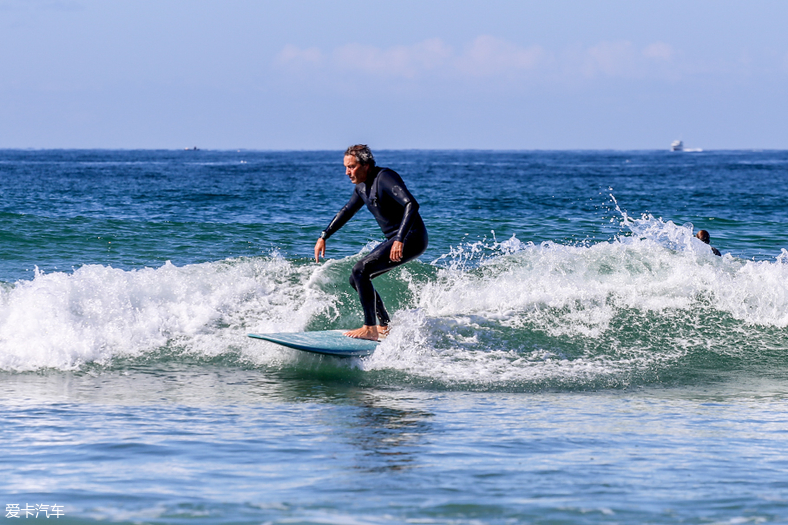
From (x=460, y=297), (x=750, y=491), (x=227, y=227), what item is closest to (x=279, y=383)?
(x=460, y=297)

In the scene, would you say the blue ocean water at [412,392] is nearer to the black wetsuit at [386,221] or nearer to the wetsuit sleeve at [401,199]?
the black wetsuit at [386,221]

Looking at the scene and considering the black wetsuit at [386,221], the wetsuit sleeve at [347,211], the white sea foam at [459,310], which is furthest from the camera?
the white sea foam at [459,310]

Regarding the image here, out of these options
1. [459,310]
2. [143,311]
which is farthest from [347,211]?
[143,311]

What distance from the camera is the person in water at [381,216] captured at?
7234 mm

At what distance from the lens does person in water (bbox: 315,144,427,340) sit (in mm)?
7234

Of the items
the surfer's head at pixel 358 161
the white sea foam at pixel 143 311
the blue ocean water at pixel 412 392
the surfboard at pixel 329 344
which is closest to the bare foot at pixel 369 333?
the surfboard at pixel 329 344

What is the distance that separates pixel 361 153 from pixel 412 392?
2.10 metres

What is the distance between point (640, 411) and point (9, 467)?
14.3ft

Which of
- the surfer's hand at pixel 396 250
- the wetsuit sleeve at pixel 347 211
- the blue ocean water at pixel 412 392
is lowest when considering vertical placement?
the blue ocean water at pixel 412 392

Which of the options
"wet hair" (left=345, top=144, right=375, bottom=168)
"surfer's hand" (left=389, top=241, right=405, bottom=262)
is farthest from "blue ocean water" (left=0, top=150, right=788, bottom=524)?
"wet hair" (left=345, top=144, right=375, bottom=168)

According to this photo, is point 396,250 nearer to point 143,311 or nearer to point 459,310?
point 459,310

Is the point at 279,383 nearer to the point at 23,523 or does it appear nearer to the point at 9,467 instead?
the point at 9,467

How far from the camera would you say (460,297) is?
404 inches

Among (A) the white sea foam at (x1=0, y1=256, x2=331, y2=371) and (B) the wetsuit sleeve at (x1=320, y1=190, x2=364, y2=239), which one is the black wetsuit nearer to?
(B) the wetsuit sleeve at (x1=320, y1=190, x2=364, y2=239)
